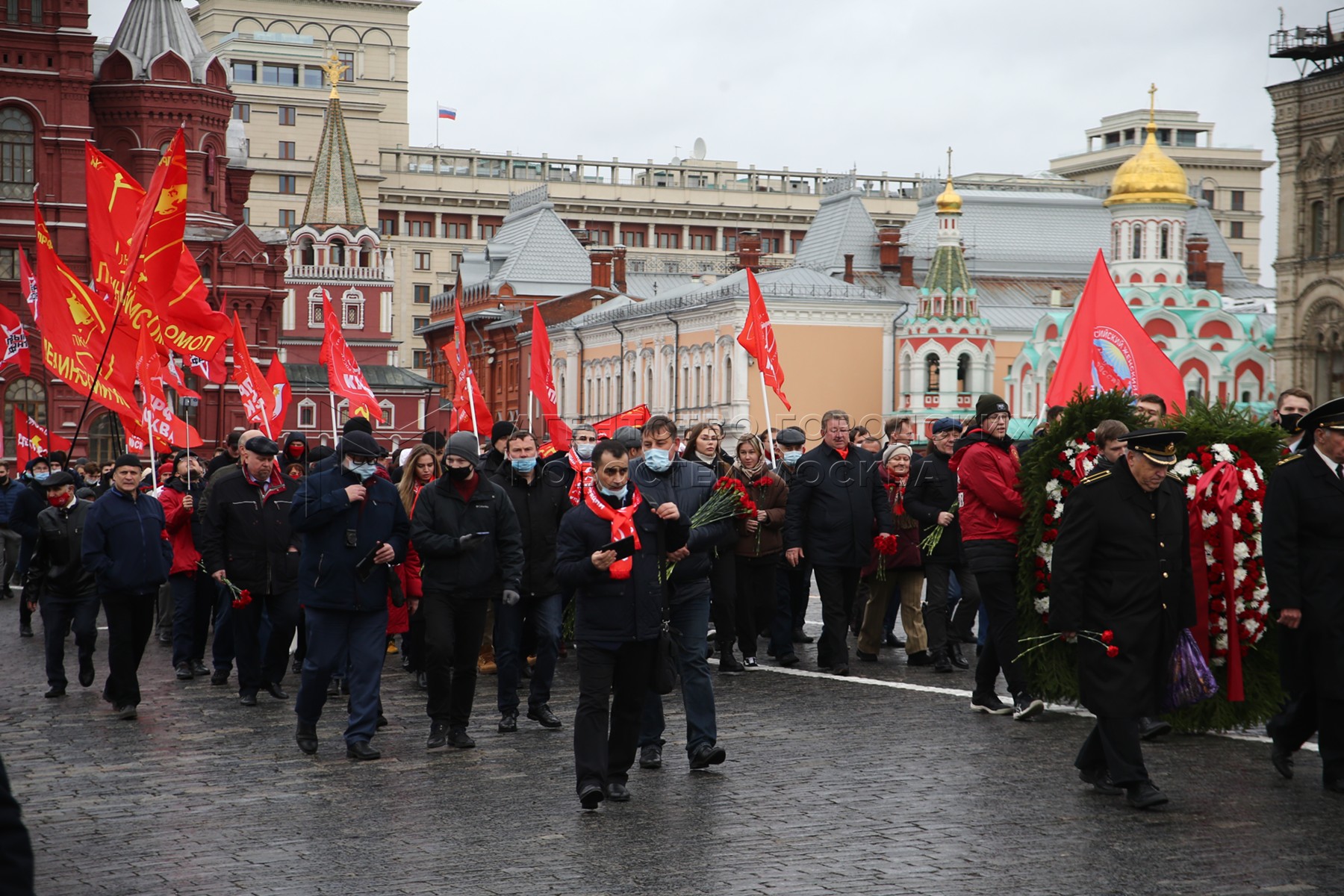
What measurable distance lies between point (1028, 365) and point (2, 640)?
54923mm

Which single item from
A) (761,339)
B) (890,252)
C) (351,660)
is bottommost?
(351,660)

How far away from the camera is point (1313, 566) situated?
8.84 metres

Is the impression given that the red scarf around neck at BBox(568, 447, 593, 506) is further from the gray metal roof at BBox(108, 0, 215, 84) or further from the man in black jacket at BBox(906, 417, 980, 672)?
the gray metal roof at BBox(108, 0, 215, 84)

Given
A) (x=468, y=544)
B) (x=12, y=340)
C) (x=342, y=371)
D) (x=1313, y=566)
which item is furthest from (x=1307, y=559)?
(x=12, y=340)

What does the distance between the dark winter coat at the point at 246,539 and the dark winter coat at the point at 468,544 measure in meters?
2.39

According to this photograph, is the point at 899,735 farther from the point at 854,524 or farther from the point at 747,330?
the point at 747,330

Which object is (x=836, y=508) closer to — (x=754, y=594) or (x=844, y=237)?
(x=754, y=594)

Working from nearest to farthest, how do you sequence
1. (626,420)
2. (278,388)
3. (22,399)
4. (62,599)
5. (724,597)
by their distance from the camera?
(62,599), (724,597), (626,420), (278,388), (22,399)

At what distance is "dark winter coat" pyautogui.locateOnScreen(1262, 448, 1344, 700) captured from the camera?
875 cm

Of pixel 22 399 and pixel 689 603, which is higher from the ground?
pixel 22 399

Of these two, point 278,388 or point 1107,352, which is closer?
point 1107,352

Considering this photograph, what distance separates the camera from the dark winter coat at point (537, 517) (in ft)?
38.8

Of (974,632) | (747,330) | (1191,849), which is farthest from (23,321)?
(1191,849)

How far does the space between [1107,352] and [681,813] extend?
1161cm
